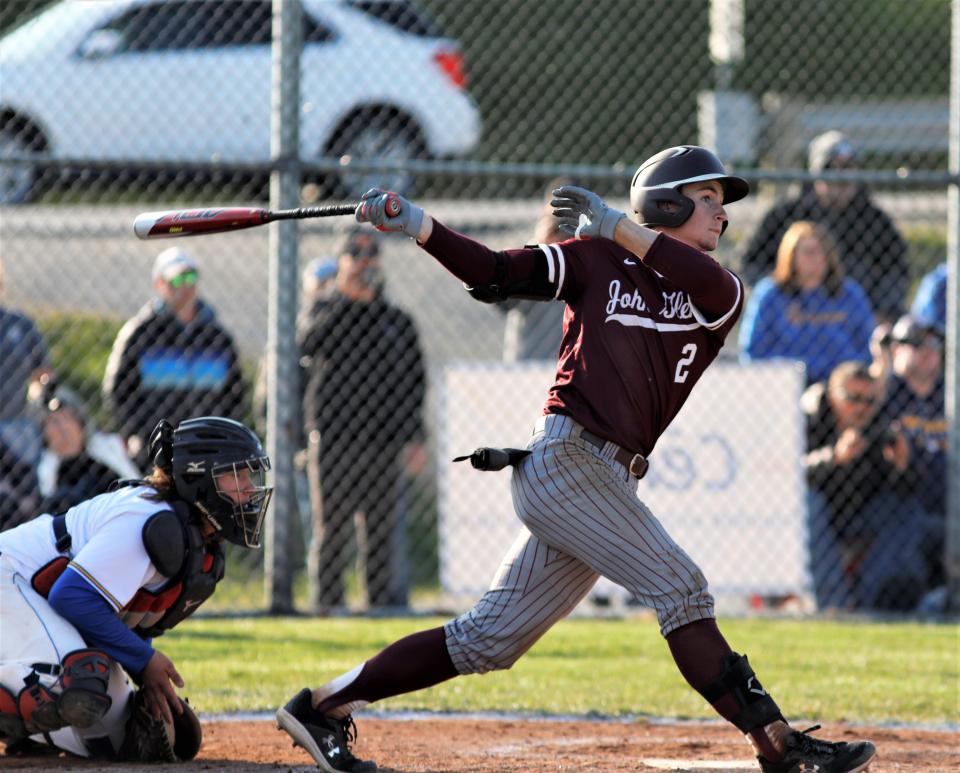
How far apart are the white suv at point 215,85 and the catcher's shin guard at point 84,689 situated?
4289 mm

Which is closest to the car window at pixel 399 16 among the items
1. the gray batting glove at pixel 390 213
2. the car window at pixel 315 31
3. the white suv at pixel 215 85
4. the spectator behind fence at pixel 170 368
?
the white suv at pixel 215 85

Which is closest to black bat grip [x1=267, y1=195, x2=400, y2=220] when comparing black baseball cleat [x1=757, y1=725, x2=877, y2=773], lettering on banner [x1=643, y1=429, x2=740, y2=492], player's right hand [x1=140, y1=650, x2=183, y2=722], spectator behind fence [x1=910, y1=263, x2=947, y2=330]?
player's right hand [x1=140, y1=650, x2=183, y2=722]

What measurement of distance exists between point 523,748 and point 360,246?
398cm

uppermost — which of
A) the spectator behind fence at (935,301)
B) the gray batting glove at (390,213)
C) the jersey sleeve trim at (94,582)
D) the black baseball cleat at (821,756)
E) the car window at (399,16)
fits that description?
the car window at (399,16)

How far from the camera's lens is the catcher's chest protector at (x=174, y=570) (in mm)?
4316

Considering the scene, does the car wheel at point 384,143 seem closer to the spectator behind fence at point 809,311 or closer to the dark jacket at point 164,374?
the dark jacket at point 164,374

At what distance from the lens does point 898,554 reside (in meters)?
8.18

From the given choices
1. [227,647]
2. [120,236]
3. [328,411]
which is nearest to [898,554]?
[328,411]

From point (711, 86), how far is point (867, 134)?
2.26 meters

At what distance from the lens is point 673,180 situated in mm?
4168

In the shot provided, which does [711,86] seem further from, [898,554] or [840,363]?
[898,554]

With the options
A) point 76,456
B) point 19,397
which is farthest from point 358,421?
point 19,397

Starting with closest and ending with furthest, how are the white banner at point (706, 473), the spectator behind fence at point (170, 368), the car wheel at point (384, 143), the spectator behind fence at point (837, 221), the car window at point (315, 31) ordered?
the spectator behind fence at point (170, 368)
the white banner at point (706, 473)
the spectator behind fence at point (837, 221)
the car wheel at point (384, 143)
the car window at point (315, 31)

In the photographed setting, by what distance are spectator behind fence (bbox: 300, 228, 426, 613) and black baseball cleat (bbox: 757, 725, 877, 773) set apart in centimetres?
438
